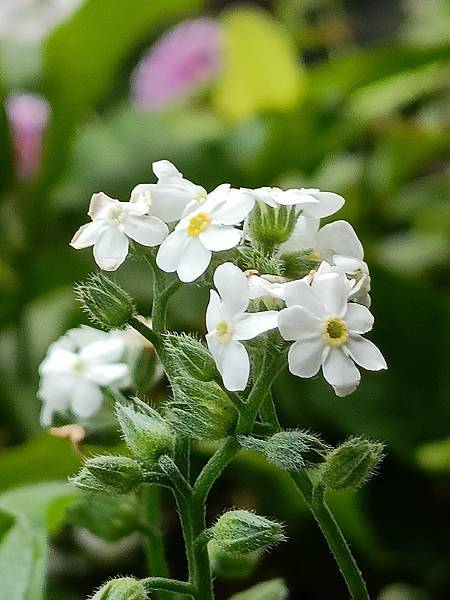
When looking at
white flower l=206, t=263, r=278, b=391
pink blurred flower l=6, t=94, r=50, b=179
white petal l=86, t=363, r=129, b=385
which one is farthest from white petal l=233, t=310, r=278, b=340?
pink blurred flower l=6, t=94, r=50, b=179

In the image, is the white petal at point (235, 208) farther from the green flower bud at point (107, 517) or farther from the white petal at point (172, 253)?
the green flower bud at point (107, 517)

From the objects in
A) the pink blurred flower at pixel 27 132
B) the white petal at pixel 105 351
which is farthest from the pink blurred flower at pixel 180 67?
the white petal at pixel 105 351

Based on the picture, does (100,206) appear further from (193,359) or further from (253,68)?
(253,68)

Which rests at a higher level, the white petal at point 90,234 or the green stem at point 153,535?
the white petal at point 90,234

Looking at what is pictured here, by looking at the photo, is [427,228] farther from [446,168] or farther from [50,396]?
[50,396]

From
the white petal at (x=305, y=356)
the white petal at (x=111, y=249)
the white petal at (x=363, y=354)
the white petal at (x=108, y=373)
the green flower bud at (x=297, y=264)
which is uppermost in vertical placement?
the white petal at (x=111, y=249)

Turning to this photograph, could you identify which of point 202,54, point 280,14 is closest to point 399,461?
point 202,54
